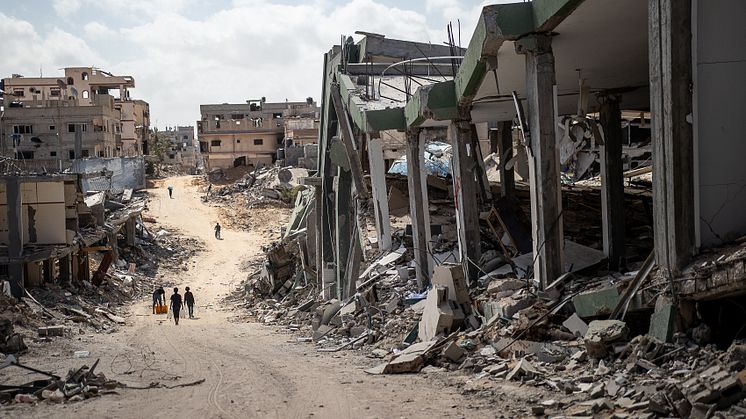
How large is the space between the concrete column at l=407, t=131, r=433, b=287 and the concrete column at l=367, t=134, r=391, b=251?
2114 millimetres

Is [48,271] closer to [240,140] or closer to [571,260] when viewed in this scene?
[571,260]

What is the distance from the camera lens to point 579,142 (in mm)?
14672

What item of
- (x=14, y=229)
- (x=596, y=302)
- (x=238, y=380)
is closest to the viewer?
(x=596, y=302)

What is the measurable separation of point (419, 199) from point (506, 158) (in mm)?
3276

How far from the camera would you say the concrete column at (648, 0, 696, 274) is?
7340 mm

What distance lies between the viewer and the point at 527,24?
1008 cm

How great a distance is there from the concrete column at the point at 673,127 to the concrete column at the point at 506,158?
34.7ft

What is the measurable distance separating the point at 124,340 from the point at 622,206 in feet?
37.6

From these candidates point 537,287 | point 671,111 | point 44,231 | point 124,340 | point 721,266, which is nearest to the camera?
point 721,266

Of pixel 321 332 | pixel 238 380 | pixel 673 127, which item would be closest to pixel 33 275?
pixel 321 332

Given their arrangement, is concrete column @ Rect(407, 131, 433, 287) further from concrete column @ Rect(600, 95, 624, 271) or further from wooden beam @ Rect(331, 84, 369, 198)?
wooden beam @ Rect(331, 84, 369, 198)

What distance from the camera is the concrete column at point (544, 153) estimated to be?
10.3 meters

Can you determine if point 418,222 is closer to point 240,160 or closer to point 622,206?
point 622,206

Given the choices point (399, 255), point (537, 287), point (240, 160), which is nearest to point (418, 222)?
point (399, 255)
